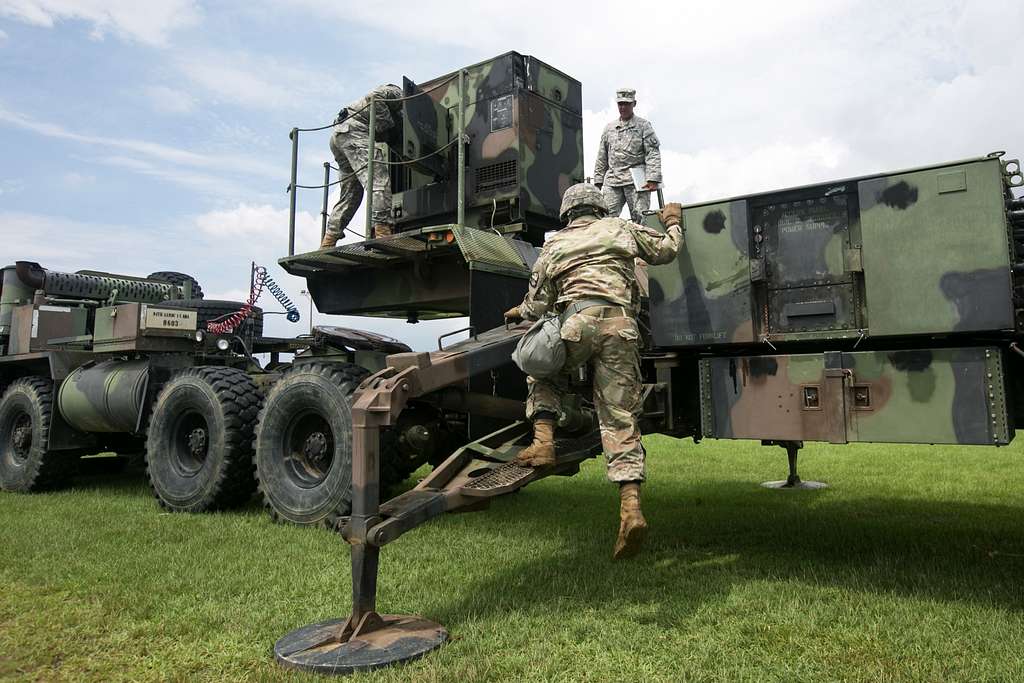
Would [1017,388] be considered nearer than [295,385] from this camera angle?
Yes

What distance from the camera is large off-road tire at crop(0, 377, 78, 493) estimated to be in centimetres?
790

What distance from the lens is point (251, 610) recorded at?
143 inches

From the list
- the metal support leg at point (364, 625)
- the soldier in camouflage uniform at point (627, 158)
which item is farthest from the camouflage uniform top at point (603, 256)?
the soldier in camouflage uniform at point (627, 158)

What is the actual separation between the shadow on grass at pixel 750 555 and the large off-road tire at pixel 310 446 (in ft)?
3.68

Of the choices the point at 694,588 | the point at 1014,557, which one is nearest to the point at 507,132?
the point at 694,588

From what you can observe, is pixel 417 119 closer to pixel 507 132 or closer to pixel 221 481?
pixel 507 132

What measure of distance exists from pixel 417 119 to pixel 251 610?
4678 mm

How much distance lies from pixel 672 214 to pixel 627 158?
112 inches

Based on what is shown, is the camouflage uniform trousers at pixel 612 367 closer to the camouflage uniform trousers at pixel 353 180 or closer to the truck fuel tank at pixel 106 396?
the camouflage uniform trousers at pixel 353 180

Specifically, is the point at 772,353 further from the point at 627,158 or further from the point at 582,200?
the point at 627,158

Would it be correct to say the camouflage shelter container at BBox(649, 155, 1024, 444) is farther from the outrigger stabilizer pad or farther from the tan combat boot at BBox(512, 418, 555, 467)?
the outrigger stabilizer pad

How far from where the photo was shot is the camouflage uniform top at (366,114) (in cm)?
672

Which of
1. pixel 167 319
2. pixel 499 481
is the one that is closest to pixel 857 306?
pixel 499 481

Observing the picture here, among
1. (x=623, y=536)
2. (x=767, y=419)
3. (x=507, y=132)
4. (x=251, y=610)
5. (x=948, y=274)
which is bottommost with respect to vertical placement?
(x=251, y=610)
